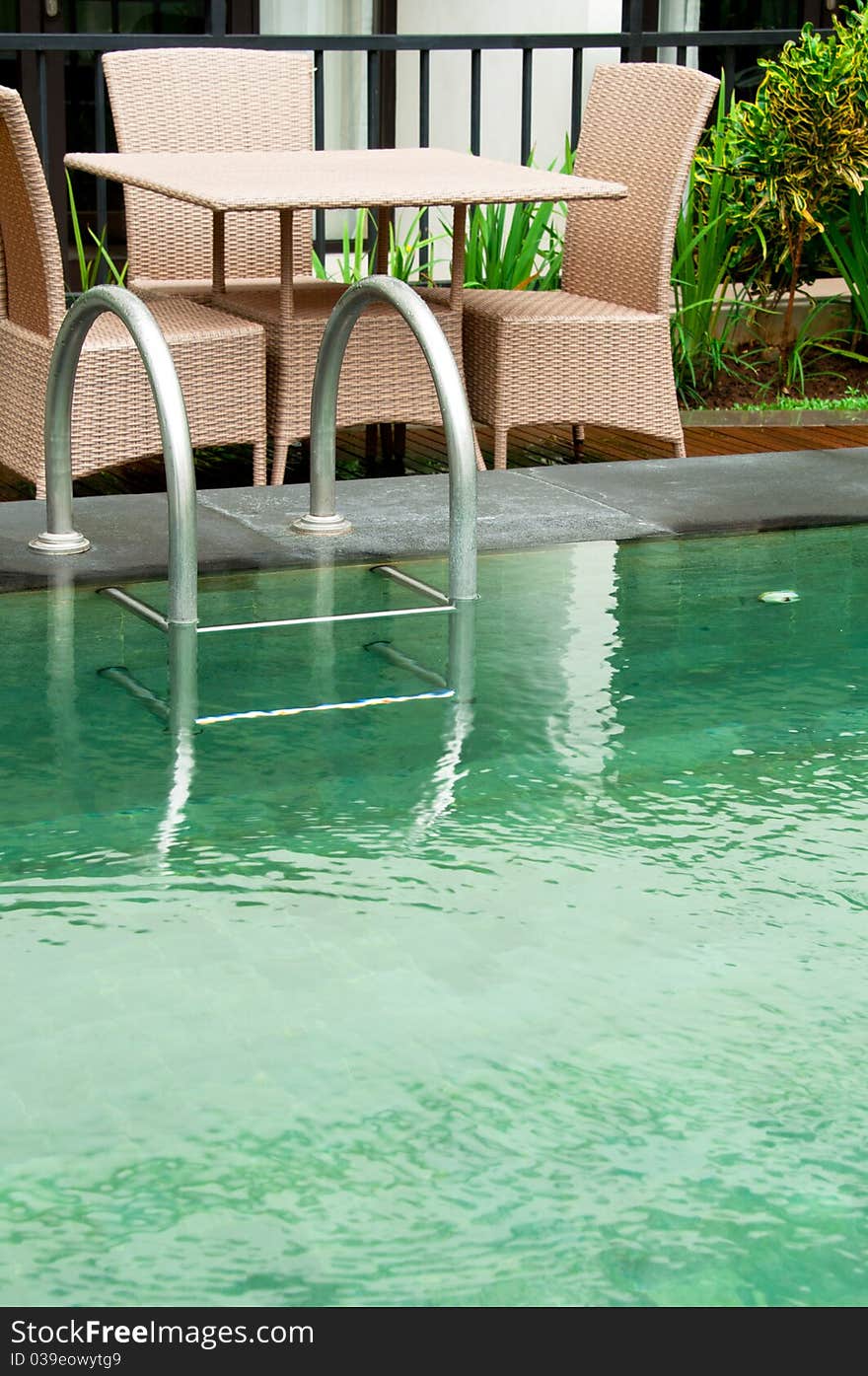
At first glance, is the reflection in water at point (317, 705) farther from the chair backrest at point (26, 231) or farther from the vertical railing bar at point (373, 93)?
the vertical railing bar at point (373, 93)

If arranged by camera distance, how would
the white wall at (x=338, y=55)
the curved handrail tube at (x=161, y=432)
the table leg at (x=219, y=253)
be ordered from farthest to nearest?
the white wall at (x=338, y=55), the table leg at (x=219, y=253), the curved handrail tube at (x=161, y=432)

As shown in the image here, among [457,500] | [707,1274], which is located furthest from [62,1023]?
[457,500]

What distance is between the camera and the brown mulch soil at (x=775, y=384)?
6398mm

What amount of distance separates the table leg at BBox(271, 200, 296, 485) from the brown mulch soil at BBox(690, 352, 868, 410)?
6.15 ft

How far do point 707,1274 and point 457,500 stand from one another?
193 cm

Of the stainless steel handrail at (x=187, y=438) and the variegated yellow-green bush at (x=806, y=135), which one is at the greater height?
the variegated yellow-green bush at (x=806, y=135)

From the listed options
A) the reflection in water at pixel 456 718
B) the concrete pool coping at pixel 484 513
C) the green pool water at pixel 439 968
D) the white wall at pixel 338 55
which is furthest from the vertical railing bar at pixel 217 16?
the reflection in water at pixel 456 718

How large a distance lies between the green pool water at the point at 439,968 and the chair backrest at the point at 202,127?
2136 mm

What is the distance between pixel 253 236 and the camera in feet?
18.4

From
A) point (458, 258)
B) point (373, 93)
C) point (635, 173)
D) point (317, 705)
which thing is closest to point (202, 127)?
point (373, 93)

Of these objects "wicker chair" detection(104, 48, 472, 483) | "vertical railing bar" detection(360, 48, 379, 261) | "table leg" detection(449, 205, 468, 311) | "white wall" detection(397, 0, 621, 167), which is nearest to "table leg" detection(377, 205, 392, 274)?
"wicker chair" detection(104, 48, 472, 483)

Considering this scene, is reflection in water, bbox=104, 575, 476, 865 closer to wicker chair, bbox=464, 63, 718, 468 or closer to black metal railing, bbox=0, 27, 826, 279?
wicker chair, bbox=464, 63, 718, 468

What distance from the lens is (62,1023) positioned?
216 centimetres

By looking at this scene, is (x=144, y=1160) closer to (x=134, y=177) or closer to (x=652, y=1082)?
(x=652, y=1082)
